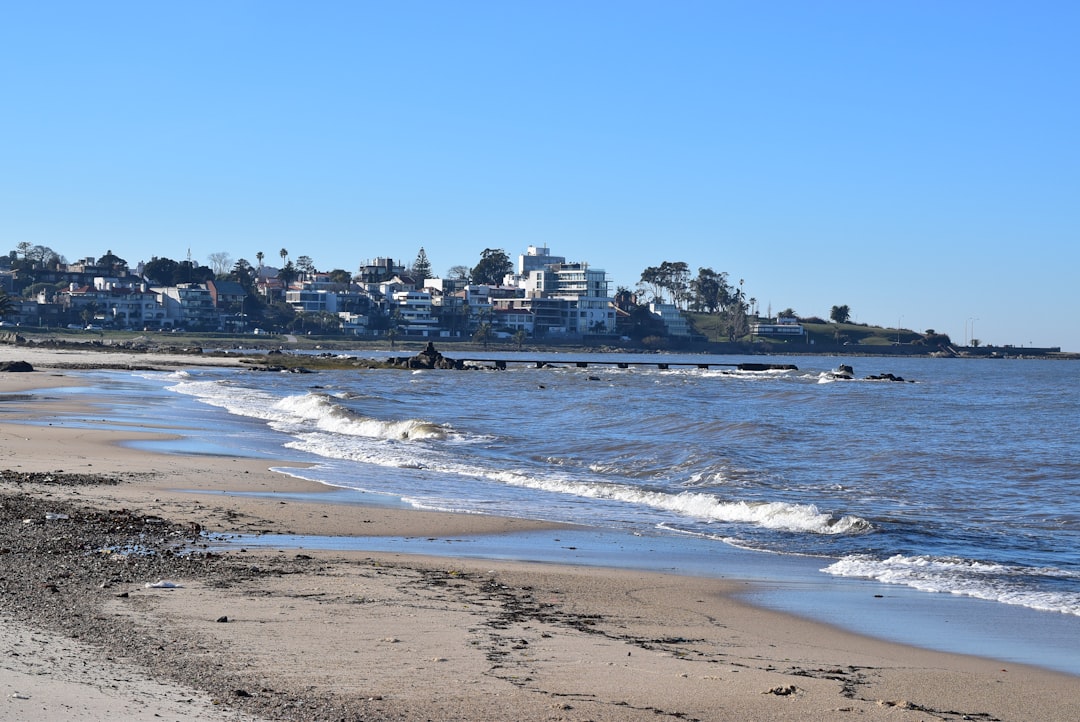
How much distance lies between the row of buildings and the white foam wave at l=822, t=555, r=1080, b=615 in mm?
147539

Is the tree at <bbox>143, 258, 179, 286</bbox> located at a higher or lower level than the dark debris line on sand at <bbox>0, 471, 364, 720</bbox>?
higher

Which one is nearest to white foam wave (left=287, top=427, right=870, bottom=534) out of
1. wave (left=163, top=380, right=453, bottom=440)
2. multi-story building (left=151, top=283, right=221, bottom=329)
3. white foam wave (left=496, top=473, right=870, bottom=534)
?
white foam wave (left=496, top=473, right=870, bottom=534)

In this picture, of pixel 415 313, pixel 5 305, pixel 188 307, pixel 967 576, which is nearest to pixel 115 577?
pixel 967 576

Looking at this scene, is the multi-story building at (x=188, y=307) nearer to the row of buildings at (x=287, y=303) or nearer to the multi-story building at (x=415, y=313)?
the row of buildings at (x=287, y=303)

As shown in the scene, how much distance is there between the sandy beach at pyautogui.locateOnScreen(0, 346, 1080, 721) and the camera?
631 cm

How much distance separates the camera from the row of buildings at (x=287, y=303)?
519 ft

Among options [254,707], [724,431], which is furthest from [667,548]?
[724,431]

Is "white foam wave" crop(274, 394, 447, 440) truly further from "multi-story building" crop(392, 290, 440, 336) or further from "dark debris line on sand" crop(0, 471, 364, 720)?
"multi-story building" crop(392, 290, 440, 336)

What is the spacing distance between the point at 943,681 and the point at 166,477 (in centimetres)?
1325

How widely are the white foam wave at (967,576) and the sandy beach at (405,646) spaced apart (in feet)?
6.66

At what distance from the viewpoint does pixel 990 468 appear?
78.1 feet

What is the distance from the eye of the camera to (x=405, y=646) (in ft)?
25.0

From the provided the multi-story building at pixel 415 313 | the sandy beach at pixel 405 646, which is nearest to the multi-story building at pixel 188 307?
the multi-story building at pixel 415 313

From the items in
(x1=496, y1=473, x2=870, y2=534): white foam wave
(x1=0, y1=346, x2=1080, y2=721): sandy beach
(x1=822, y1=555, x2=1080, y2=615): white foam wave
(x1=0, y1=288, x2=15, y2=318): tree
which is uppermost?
(x1=0, y1=288, x2=15, y2=318): tree
